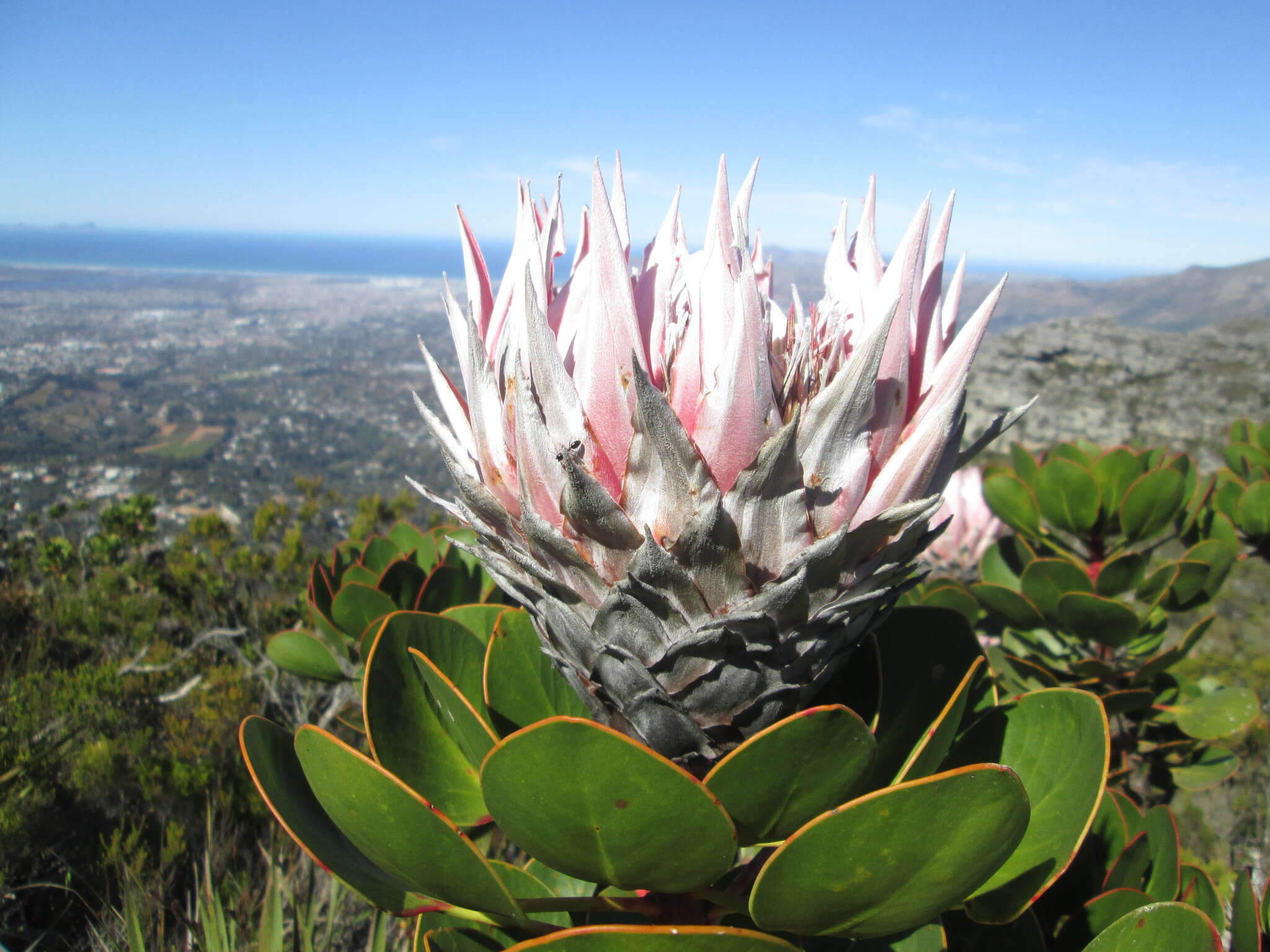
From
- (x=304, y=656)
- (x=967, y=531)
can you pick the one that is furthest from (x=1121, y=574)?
(x=304, y=656)

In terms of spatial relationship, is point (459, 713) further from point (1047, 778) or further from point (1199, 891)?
point (1199, 891)

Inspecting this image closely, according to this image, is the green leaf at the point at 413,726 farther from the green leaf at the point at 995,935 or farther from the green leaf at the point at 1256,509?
the green leaf at the point at 1256,509

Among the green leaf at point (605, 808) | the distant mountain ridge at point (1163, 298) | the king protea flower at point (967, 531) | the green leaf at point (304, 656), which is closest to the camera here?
the green leaf at point (605, 808)

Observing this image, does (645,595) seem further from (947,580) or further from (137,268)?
(137,268)

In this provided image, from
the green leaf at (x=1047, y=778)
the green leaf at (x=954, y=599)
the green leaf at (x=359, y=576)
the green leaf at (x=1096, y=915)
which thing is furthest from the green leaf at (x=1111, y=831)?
the green leaf at (x=359, y=576)

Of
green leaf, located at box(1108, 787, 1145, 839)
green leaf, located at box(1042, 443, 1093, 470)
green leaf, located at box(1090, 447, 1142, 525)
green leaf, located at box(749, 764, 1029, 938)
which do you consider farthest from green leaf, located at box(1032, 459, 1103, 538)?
green leaf, located at box(749, 764, 1029, 938)
